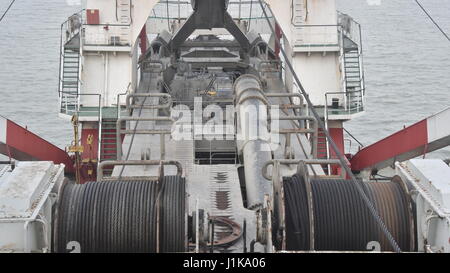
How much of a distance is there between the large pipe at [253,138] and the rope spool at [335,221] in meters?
2.18

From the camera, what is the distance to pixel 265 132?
11.4 meters

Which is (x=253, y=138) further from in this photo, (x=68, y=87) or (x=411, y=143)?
(x=68, y=87)

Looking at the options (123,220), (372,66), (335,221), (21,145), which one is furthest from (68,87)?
(372,66)

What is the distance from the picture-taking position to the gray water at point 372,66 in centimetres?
2623

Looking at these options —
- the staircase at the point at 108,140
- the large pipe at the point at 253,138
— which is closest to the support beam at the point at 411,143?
the large pipe at the point at 253,138

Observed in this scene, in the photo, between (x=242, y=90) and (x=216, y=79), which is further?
(x=216, y=79)

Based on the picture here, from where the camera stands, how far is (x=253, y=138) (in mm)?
11234

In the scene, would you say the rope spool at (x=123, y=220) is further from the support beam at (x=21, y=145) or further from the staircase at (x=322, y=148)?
the staircase at (x=322, y=148)

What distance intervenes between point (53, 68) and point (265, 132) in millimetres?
22442

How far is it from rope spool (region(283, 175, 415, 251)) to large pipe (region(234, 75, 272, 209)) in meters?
2.18

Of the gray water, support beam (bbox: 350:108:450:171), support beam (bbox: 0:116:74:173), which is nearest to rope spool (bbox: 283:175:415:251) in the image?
support beam (bbox: 350:108:450:171)

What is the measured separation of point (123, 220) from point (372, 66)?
2606 centimetres

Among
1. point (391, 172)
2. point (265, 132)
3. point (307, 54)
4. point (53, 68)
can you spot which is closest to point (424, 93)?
point (391, 172)

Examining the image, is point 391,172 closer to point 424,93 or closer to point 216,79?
point 216,79
